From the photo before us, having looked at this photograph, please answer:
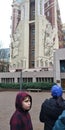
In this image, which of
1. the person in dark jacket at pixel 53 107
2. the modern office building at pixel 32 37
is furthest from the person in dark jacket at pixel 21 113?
the modern office building at pixel 32 37

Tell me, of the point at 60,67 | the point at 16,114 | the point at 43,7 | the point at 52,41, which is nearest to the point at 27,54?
the point at 52,41

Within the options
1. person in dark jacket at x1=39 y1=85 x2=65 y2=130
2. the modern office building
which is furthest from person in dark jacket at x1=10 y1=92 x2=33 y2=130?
the modern office building

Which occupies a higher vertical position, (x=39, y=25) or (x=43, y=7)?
(x=43, y=7)

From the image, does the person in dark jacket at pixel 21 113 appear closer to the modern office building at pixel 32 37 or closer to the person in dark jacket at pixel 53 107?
the person in dark jacket at pixel 53 107

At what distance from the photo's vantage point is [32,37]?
78625 millimetres

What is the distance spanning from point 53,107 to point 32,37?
2968 inches

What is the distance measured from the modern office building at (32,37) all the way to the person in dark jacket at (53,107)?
70588mm

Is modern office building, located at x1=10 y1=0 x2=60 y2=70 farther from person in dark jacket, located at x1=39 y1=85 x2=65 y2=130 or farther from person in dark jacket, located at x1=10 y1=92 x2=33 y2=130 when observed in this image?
person in dark jacket, located at x1=10 y1=92 x2=33 y2=130

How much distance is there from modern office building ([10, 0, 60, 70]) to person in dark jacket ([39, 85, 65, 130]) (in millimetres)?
70588

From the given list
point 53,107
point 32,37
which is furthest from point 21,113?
point 32,37

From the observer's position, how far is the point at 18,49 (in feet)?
266

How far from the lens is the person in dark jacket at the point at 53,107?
3.71 meters

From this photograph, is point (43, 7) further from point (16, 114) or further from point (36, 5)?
point (16, 114)

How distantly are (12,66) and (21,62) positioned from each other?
3.51 meters
